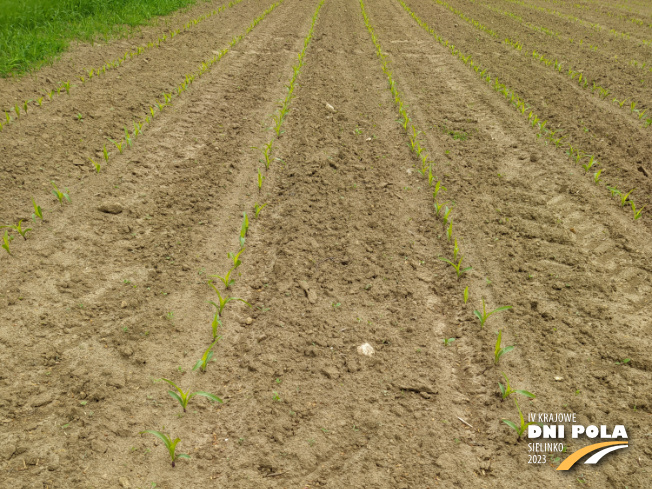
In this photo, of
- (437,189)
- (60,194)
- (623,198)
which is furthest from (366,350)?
(623,198)

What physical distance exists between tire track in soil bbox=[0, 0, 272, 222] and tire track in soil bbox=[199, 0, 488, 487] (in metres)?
2.27

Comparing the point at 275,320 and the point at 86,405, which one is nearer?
the point at 86,405

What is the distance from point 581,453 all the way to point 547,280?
1562mm

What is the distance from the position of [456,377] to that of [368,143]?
368 cm

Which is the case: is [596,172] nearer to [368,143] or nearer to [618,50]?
[368,143]

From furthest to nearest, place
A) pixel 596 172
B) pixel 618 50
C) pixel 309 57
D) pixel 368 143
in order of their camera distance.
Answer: pixel 618 50 < pixel 309 57 < pixel 368 143 < pixel 596 172

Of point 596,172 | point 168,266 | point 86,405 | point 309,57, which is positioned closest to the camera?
point 86,405

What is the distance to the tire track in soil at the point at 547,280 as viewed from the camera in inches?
101

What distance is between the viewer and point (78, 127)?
5344 mm

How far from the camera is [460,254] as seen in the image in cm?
382

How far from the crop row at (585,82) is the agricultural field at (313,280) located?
4.7 inches

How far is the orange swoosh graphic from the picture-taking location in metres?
2.27

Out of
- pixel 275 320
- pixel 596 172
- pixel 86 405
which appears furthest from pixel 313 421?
pixel 596 172

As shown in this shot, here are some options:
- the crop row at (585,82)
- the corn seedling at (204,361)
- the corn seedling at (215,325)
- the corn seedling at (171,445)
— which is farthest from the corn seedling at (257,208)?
the crop row at (585,82)
